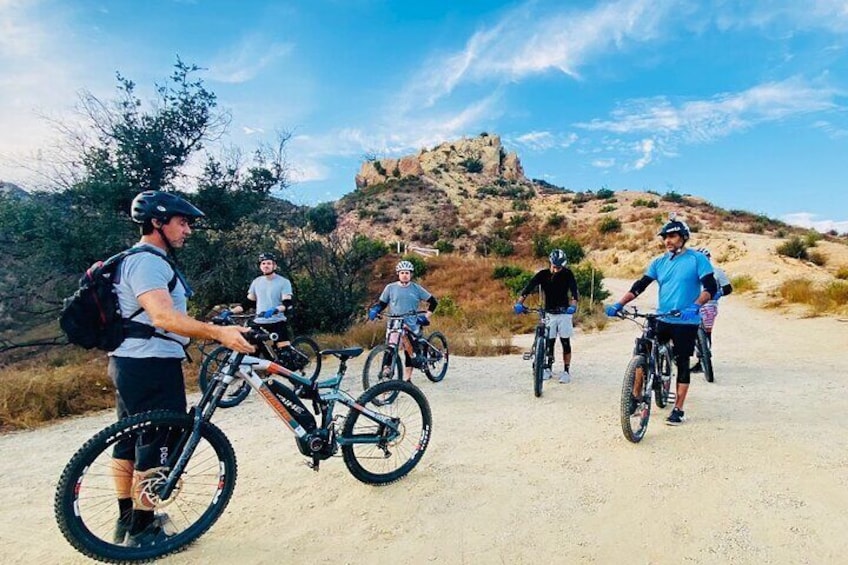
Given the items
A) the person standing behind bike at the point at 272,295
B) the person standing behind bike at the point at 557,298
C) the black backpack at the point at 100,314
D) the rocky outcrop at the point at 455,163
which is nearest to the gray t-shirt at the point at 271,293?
the person standing behind bike at the point at 272,295

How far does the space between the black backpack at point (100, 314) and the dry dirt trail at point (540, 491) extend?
1420mm

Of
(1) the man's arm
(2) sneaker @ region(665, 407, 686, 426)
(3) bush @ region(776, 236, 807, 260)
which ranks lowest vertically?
(2) sneaker @ region(665, 407, 686, 426)

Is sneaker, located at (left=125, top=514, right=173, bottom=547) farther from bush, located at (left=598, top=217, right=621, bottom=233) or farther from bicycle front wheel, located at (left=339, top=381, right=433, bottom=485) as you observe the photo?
bush, located at (left=598, top=217, right=621, bottom=233)

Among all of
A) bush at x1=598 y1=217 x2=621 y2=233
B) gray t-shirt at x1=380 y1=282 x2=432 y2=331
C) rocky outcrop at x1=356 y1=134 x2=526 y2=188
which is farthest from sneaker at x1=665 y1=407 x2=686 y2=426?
rocky outcrop at x1=356 y1=134 x2=526 y2=188

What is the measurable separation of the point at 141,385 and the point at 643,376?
4.23 m

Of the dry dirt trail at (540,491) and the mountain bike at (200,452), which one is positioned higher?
the mountain bike at (200,452)

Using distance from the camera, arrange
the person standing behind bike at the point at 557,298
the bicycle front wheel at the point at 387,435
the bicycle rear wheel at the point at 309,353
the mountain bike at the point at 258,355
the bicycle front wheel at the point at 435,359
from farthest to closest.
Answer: the bicycle rear wheel at the point at 309,353
the bicycle front wheel at the point at 435,359
the person standing behind bike at the point at 557,298
the mountain bike at the point at 258,355
the bicycle front wheel at the point at 387,435

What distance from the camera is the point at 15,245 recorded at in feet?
32.8

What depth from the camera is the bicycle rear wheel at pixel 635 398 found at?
4465 millimetres

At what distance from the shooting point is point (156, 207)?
2.77m

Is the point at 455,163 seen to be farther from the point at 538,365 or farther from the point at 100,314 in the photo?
the point at 100,314

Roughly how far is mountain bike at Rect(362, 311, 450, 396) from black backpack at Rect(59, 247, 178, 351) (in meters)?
4.04

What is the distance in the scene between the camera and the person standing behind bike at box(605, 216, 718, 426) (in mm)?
4840

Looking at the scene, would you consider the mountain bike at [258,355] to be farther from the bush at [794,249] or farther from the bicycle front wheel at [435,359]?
the bush at [794,249]
